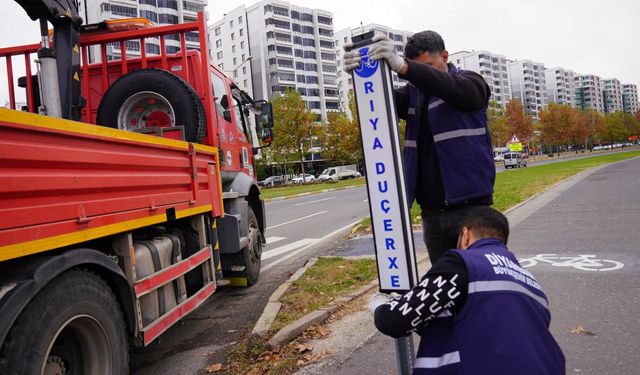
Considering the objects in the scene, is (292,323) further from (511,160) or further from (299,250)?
→ (511,160)

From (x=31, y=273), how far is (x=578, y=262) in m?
5.83

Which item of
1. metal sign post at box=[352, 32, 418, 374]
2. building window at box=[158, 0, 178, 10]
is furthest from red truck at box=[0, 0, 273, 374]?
building window at box=[158, 0, 178, 10]

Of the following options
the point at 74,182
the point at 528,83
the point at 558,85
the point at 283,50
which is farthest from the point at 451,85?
the point at 558,85

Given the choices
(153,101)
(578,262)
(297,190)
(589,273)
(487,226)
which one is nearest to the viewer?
(487,226)

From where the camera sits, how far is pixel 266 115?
23.2 ft

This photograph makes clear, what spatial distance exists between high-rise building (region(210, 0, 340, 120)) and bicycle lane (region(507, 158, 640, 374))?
2653 inches

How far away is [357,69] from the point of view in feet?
6.79

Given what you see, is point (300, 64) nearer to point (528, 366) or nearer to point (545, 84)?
point (528, 366)

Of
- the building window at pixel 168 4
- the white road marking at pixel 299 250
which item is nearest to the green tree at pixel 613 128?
the building window at pixel 168 4

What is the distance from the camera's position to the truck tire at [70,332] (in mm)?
2123

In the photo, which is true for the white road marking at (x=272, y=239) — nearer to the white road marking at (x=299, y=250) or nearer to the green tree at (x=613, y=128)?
the white road marking at (x=299, y=250)

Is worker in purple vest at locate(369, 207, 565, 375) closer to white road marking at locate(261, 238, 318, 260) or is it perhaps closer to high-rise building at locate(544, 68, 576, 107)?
white road marking at locate(261, 238, 318, 260)

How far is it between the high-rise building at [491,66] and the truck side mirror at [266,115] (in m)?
122

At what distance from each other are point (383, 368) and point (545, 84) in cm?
16776
